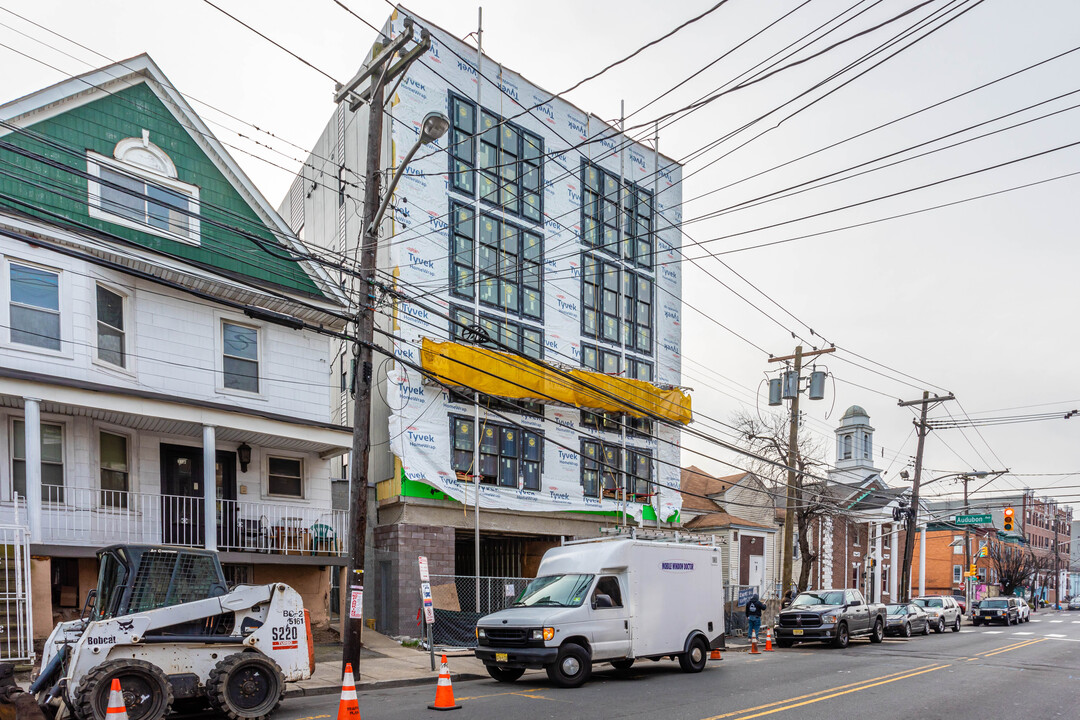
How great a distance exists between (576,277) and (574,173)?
3.69 metres

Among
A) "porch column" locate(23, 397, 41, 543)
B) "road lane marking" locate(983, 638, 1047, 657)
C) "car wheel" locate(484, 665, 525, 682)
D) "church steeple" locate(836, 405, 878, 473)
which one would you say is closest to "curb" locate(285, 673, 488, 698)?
"car wheel" locate(484, 665, 525, 682)

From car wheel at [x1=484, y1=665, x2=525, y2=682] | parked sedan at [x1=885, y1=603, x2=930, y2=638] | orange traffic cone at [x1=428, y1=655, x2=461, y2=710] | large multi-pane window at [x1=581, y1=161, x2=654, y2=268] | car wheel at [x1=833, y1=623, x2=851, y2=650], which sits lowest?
parked sedan at [x1=885, y1=603, x2=930, y2=638]

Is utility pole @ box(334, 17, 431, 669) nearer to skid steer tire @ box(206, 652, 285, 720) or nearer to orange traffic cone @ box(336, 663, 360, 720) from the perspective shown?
skid steer tire @ box(206, 652, 285, 720)

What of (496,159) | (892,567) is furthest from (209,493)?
(892,567)

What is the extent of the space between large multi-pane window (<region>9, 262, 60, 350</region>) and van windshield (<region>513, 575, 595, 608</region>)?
10.2 meters

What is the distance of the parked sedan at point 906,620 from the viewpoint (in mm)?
28325

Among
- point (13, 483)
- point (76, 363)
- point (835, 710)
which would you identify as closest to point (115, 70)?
point (76, 363)

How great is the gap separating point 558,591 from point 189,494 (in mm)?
9157

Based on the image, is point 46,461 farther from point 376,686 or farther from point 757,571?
point 757,571

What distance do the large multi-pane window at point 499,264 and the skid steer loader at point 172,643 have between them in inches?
564

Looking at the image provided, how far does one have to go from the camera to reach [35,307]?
1592 cm

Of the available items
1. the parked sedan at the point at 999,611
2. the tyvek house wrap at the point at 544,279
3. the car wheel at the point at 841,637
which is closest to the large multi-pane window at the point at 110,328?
the tyvek house wrap at the point at 544,279

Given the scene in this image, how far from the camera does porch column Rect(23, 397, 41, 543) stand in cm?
1475

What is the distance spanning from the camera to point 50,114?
16906mm
